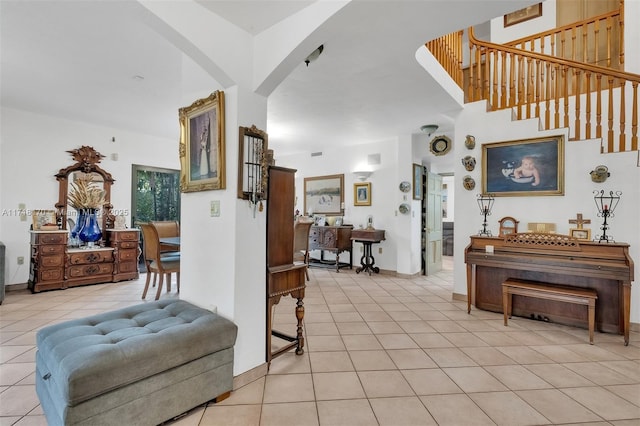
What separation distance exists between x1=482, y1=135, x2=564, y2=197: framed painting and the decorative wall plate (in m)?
1.14

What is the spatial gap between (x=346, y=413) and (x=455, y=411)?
0.68 meters

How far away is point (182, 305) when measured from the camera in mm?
2246

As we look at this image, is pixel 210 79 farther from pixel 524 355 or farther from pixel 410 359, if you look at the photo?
pixel 524 355

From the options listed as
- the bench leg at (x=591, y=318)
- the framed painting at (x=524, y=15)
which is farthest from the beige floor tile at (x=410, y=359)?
the framed painting at (x=524, y=15)

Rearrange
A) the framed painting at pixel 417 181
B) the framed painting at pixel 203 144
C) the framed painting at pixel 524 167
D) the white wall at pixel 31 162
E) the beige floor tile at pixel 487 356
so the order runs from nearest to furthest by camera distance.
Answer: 1. the framed painting at pixel 203 144
2. the beige floor tile at pixel 487 356
3. the framed painting at pixel 524 167
4. the white wall at pixel 31 162
5. the framed painting at pixel 417 181

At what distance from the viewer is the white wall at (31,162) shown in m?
4.50

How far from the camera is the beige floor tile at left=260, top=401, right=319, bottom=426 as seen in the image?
1.77m

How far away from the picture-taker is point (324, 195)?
23.1ft

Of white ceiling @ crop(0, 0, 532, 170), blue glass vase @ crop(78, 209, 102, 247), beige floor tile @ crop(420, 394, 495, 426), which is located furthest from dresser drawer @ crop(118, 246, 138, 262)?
beige floor tile @ crop(420, 394, 495, 426)

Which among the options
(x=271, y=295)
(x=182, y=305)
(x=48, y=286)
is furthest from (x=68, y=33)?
(x=48, y=286)

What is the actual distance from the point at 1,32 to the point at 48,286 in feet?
11.4

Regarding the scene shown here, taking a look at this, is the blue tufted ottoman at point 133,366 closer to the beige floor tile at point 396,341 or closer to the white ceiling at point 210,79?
the beige floor tile at point 396,341

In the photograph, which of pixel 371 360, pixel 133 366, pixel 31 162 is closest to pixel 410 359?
pixel 371 360

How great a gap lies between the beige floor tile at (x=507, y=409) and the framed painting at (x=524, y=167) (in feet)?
8.61
